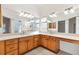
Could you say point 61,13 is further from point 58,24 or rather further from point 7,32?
point 7,32

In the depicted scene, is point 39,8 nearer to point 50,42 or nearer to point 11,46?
point 50,42

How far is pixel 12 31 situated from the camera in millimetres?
3420

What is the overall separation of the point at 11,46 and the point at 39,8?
1754 mm

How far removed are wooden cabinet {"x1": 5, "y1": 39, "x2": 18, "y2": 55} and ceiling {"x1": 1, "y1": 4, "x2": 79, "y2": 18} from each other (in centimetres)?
115

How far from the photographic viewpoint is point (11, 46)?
2855 mm

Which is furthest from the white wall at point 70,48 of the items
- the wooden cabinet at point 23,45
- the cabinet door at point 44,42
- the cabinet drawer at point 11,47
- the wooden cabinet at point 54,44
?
the cabinet drawer at point 11,47

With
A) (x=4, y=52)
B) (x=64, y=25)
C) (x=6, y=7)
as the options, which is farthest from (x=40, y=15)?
(x=4, y=52)

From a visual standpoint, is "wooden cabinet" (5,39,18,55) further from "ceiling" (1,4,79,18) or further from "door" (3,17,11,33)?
"ceiling" (1,4,79,18)

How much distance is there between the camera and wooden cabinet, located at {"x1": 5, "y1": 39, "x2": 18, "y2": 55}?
8.80 feet

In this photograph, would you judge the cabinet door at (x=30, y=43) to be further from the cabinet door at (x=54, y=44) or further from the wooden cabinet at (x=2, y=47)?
the wooden cabinet at (x=2, y=47)

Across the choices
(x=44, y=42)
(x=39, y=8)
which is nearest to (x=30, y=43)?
(x=44, y=42)

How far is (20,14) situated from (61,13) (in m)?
1.55

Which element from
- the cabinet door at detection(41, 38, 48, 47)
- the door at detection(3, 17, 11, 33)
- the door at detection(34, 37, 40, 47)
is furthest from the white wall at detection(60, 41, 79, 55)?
the door at detection(3, 17, 11, 33)

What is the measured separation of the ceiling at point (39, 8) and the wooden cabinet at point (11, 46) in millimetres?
1154
